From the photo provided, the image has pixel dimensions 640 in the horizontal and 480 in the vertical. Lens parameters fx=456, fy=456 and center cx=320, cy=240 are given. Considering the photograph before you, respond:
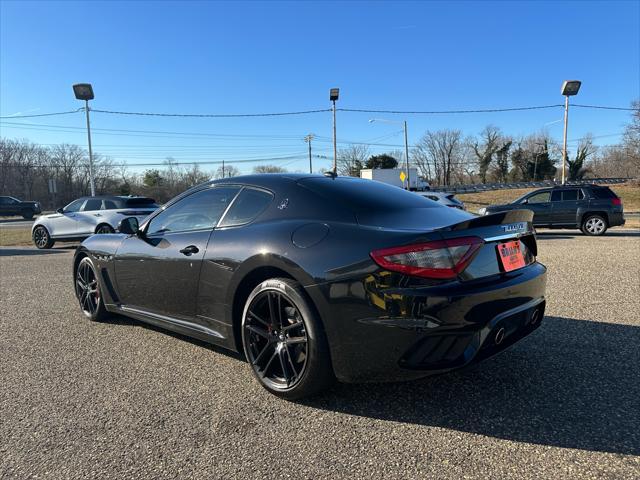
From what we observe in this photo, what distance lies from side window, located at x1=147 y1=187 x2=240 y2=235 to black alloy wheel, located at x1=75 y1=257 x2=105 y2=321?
3.87ft

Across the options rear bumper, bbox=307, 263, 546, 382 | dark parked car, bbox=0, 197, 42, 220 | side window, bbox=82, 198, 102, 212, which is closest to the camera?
rear bumper, bbox=307, 263, 546, 382

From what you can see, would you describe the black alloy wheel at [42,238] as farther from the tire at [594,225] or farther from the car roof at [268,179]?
the tire at [594,225]

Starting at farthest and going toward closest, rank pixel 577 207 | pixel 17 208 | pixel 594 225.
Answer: pixel 17 208 < pixel 577 207 < pixel 594 225

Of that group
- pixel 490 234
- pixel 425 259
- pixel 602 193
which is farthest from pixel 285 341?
pixel 602 193

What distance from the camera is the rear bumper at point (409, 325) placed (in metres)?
2.42

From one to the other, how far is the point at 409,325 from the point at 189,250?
1.90m

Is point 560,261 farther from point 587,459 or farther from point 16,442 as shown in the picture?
point 16,442

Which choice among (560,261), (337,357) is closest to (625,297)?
(560,261)

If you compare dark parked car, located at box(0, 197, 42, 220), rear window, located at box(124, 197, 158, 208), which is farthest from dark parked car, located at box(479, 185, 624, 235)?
dark parked car, located at box(0, 197, 42, 220)

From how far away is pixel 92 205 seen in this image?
13.8 meters

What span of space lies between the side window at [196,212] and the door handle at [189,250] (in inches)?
7.3

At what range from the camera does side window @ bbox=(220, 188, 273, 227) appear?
3305mm

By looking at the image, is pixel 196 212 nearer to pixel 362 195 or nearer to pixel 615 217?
pixel 362 195

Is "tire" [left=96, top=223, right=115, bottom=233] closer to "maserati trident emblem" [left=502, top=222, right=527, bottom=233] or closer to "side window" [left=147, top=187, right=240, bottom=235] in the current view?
"side window" [left=147, top=187, right=240, bottom=235]
